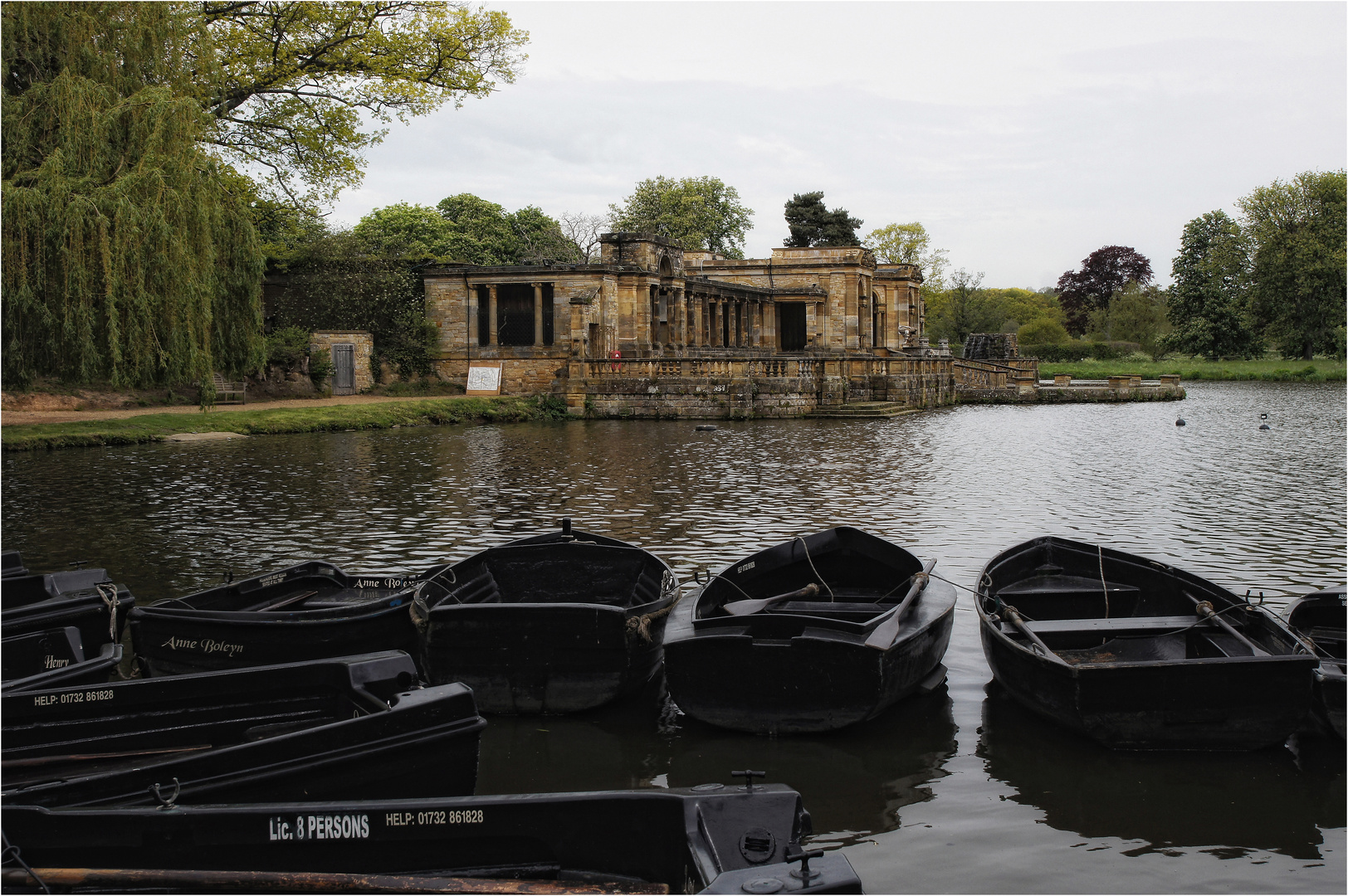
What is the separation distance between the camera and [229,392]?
3153 centimetres

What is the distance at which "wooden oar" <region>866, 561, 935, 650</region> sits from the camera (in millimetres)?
6982

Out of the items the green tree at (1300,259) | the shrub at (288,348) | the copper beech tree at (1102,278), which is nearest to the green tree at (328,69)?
the shrub at (288,348)

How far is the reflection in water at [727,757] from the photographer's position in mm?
6312

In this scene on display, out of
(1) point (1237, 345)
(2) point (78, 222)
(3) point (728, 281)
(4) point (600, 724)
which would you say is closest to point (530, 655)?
(4) point (600, 724)

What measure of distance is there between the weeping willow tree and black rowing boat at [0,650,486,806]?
12.9 meters

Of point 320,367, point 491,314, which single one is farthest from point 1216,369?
point 320,367

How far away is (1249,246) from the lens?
2783 inches

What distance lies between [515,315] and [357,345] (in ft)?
23.3

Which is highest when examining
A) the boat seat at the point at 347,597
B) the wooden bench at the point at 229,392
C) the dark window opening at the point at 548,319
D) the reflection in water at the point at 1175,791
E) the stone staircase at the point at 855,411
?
the dark window opening at the point at 548,319

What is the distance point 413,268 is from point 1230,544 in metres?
34.8

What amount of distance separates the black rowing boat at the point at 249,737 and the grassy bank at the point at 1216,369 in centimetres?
6096

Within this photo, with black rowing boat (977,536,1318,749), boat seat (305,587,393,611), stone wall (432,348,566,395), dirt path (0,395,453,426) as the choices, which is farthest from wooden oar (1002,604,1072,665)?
stone wall (432,348,566,395)

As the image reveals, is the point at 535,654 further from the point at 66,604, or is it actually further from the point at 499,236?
the point at 499,236

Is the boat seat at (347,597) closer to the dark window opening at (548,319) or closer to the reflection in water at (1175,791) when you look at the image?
the reflection in water at (1175,791)
